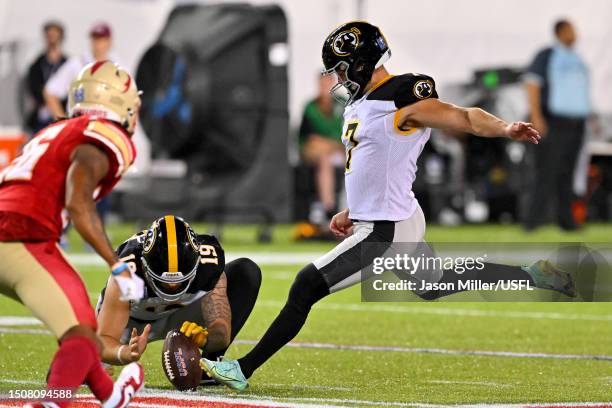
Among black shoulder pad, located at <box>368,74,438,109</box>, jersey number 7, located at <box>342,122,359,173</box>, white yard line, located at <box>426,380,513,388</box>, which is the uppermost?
black shoulder pad, located at <box>368,74,438,109</box>

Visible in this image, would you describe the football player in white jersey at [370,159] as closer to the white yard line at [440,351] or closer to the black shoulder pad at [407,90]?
the black shoulder pad at [407,90]

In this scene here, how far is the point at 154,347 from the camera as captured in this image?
826 centimetres

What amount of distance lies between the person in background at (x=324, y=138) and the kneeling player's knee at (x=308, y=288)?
9.87 meters

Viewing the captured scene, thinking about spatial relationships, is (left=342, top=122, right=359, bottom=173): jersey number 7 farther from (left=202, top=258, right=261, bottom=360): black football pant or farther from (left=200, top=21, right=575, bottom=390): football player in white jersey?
(left=202, top=258, right=261, bottom=360): black football pant

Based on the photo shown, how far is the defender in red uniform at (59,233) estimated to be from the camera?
5.18m

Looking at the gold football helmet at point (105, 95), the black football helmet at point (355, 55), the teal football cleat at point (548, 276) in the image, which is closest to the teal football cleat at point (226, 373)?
the gold football helmet at point (105, 95)

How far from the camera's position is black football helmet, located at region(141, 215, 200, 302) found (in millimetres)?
6328

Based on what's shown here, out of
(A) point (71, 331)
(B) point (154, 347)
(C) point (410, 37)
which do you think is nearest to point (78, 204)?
(A) point (71, 331)

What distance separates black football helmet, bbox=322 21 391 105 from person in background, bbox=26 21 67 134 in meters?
8.51

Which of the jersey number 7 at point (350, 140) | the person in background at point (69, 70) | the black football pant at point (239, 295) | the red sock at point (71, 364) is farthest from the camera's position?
the person in background at point (69, 70)

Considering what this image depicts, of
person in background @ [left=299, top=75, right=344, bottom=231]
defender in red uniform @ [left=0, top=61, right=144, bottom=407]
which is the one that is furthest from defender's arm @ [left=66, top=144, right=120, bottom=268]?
person in background @ [left=299, top=75, right=344, bottom=231]

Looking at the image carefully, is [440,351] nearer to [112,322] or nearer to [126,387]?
[112,322]

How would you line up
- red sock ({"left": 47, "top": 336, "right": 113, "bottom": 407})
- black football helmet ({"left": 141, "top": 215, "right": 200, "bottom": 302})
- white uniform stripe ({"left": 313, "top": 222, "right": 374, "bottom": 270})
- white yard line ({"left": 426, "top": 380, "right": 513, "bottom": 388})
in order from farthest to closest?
white yard line ({"left": 426, "top": 380, "right": 513, "bottom": 388})
white uniform stripe ({"left": 313, "top": 222, "right": 374, "bottom": 270})
black football helmet ({"left": 141, "top": 215, "right": 200, "bottom": 302})
red sock ({"left": 47, "top": 336, "right": 113, "bottom": 407})

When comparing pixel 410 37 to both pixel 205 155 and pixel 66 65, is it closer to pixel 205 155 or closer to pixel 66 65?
pixel 205 155
